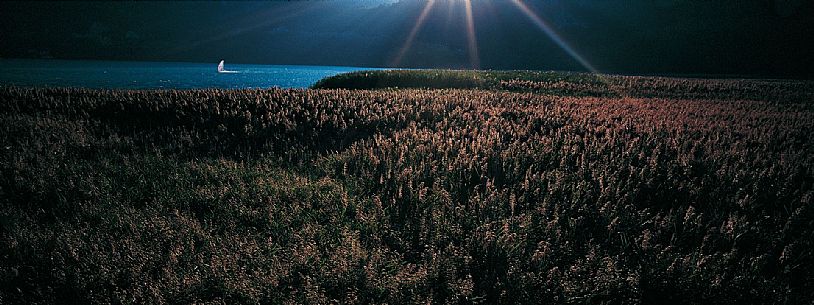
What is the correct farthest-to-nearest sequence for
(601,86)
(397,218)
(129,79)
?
(129,79)
(601,86)
(397,218)

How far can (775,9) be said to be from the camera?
518ft

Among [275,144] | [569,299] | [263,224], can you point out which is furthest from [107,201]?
[569,299]

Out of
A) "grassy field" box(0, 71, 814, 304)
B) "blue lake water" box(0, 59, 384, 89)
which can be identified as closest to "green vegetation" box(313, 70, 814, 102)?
"blue lake water" box(0, 59, 384, 89)

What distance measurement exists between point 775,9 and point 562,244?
22085 centimetres

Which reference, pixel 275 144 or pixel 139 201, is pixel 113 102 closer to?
pixel 275 144

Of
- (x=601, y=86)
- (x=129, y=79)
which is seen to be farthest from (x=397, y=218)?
(x=129, y=79)

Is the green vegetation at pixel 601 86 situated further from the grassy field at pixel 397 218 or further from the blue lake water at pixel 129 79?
the grassy field at pixel 397 218

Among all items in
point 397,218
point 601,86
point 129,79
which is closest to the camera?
point 397,218

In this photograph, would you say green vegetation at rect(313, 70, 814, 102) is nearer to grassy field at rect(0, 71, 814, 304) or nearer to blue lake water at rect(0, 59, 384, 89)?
blue lake water at rect(0, 59, 384, 89)

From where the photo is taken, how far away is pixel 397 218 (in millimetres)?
5926

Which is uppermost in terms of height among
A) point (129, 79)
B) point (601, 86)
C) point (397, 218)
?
point (129, 79)

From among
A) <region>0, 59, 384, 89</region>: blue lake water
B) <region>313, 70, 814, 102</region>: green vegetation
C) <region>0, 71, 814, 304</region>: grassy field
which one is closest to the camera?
<region>0, 71, 814, 304</region>: grassy field

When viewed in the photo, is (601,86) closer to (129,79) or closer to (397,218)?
(397,218)

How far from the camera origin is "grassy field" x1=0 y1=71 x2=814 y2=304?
4.09m
